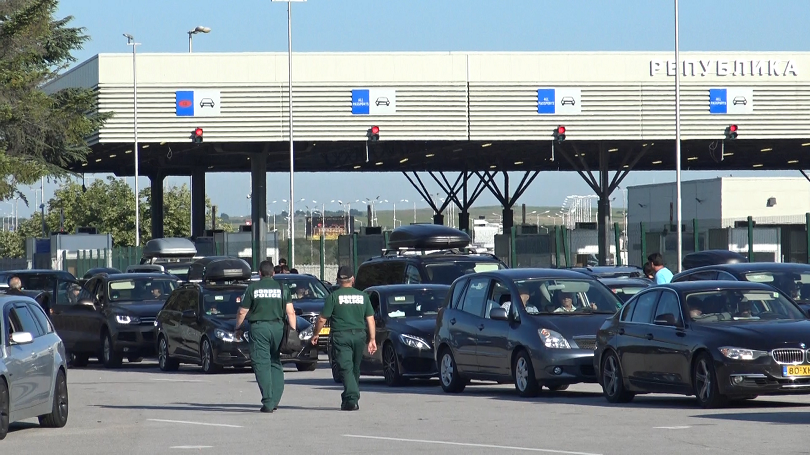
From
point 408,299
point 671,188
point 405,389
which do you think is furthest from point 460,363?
point 671,188

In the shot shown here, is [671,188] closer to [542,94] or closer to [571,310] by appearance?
[542,94]

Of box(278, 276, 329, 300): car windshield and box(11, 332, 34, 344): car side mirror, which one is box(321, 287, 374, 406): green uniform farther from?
box(278, 276, 329, 300): car windshield

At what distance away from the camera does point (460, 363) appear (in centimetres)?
1891

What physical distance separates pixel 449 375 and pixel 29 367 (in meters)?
6.95

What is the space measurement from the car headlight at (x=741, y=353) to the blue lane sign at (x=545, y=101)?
38.5 metres

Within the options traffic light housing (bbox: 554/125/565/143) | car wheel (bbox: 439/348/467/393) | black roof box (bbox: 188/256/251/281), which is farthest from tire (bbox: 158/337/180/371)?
traffic light housing (bbox: 554/125/565/143)

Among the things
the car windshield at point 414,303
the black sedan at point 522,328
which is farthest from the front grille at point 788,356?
the car windshield at point 414,303

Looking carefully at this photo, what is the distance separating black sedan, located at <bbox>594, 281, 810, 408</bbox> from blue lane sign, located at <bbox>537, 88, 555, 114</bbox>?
120 ft

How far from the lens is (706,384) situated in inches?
590

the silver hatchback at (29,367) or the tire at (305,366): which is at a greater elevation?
the silver hatchback at (29,367)

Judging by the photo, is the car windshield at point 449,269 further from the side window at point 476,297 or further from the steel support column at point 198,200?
the steel support column at point 198,200

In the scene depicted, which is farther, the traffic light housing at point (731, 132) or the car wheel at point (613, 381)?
the traffic light housing at point (731, 132)

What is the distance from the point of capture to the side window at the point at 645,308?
53.7ft

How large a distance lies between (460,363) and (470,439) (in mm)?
6252
